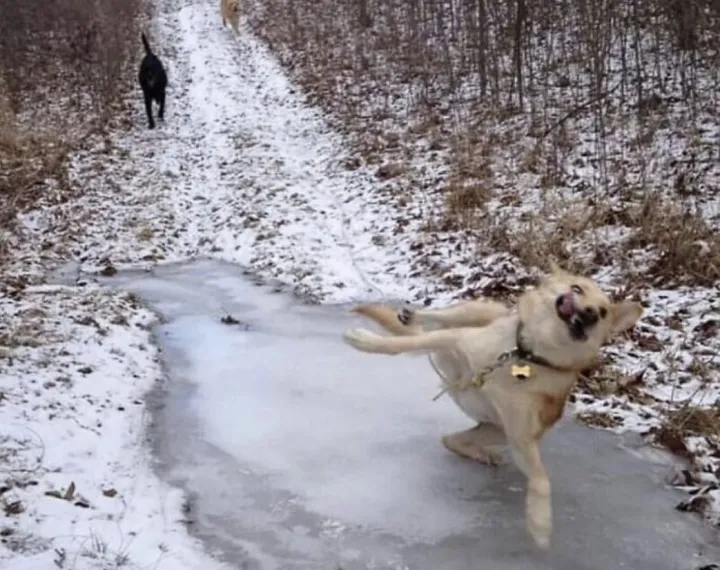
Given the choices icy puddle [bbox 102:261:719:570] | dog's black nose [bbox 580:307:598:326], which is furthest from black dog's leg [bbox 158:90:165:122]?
dog's black nose [bbox 580:307:598:326]

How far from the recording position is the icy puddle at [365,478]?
3.25m

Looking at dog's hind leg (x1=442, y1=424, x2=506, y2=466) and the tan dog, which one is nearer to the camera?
the tan dog

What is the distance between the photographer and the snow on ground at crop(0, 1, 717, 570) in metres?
3.35

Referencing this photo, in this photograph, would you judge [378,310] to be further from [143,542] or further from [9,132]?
[9,132]

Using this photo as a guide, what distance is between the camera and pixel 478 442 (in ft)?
12.7

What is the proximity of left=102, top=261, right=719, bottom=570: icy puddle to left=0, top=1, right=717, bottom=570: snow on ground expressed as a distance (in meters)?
0.26

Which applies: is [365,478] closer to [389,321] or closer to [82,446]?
[389,321]

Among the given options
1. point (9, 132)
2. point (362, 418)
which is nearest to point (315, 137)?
point (9, 132)

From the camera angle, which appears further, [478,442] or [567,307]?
[478,442]

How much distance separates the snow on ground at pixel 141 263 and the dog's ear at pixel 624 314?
52.0 inches

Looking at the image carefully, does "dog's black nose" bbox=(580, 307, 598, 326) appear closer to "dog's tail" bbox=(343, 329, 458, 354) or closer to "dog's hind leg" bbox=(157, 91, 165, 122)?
"dog's tail" bbox=(343, 329, 458, 354)

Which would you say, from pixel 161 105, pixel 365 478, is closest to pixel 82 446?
pixel 365 478

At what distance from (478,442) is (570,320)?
98 centimetres

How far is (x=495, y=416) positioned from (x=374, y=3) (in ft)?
55.5
